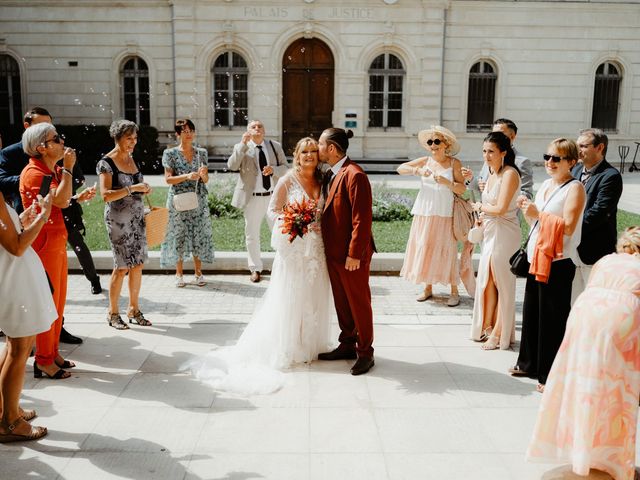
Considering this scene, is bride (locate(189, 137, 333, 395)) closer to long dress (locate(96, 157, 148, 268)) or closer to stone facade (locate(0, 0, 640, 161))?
long dress (locate(96, 157, 148, 268))

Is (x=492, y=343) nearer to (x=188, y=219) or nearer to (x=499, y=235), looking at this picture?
(x=499, y=235)

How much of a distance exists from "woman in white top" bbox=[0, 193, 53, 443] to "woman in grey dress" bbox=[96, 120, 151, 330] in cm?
219

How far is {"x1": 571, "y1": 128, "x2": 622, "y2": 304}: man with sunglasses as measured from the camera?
5.53 m

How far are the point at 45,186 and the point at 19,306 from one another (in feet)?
4.10

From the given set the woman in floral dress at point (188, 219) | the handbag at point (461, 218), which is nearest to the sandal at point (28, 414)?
the woman in floral dress at point (188, 219)

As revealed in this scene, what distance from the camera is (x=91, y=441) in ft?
15.0

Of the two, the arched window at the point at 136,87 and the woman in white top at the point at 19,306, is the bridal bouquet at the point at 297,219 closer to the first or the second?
the woman in white top at the point at 19,306

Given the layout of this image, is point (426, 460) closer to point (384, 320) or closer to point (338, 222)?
point (338, 222)

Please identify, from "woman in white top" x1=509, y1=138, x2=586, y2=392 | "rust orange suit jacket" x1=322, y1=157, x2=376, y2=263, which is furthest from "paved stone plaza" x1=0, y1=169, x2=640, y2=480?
"rust orange suit jacket" x1=322, y1=157, x2=376, y2=263

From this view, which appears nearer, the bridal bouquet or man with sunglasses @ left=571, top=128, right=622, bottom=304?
man with sunglasses @ left=571, top=128, right=622, bottom=304

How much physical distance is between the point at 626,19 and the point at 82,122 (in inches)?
788

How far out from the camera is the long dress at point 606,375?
Result: 3729mm

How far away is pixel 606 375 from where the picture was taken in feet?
12.3

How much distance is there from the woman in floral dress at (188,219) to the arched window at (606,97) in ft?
64.5
